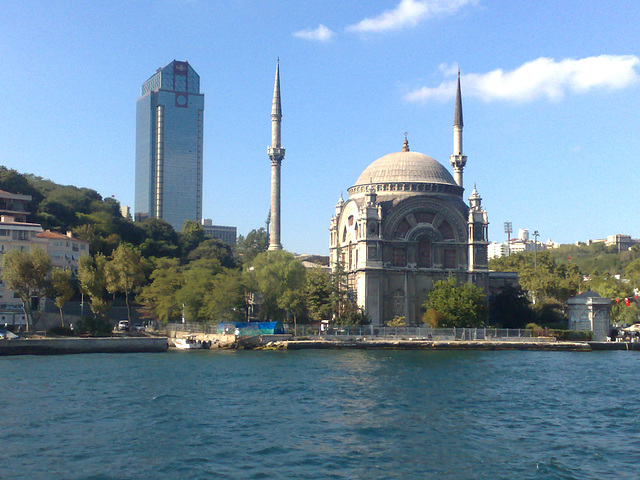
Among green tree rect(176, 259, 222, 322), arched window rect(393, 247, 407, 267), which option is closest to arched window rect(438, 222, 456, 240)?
arched window rect(393, 247, 407, 267)

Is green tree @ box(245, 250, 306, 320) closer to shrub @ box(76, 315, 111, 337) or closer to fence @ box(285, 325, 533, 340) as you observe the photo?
fence @ box(285, 325, 533, 340)

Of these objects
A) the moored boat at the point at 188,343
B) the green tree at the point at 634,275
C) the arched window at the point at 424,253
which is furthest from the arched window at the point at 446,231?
the green tree at the point at 634,275

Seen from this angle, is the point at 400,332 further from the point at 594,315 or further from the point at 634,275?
the point at 634,275

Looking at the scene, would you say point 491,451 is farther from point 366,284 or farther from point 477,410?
point 366,284

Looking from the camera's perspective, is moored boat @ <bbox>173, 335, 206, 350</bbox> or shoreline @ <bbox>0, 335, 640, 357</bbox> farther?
moored boat @ <bbox>173, 335, 206, 350</bbox>

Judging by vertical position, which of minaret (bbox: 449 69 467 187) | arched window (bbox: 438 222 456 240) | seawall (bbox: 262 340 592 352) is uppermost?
minaret (bbox: 449 69 467 187)

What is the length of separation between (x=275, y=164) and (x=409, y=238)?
24.5 m

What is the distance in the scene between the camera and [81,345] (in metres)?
53.2

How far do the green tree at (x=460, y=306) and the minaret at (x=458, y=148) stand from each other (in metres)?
23.0

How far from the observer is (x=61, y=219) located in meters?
90.5

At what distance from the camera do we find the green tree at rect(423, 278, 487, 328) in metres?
61.7

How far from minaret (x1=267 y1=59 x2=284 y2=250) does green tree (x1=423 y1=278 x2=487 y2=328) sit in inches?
1123

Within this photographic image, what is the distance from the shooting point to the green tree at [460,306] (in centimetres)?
6166

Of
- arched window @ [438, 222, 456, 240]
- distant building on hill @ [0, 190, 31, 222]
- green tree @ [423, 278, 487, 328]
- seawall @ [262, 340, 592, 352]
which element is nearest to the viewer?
seawall @ [262, 340, 592, 352]
